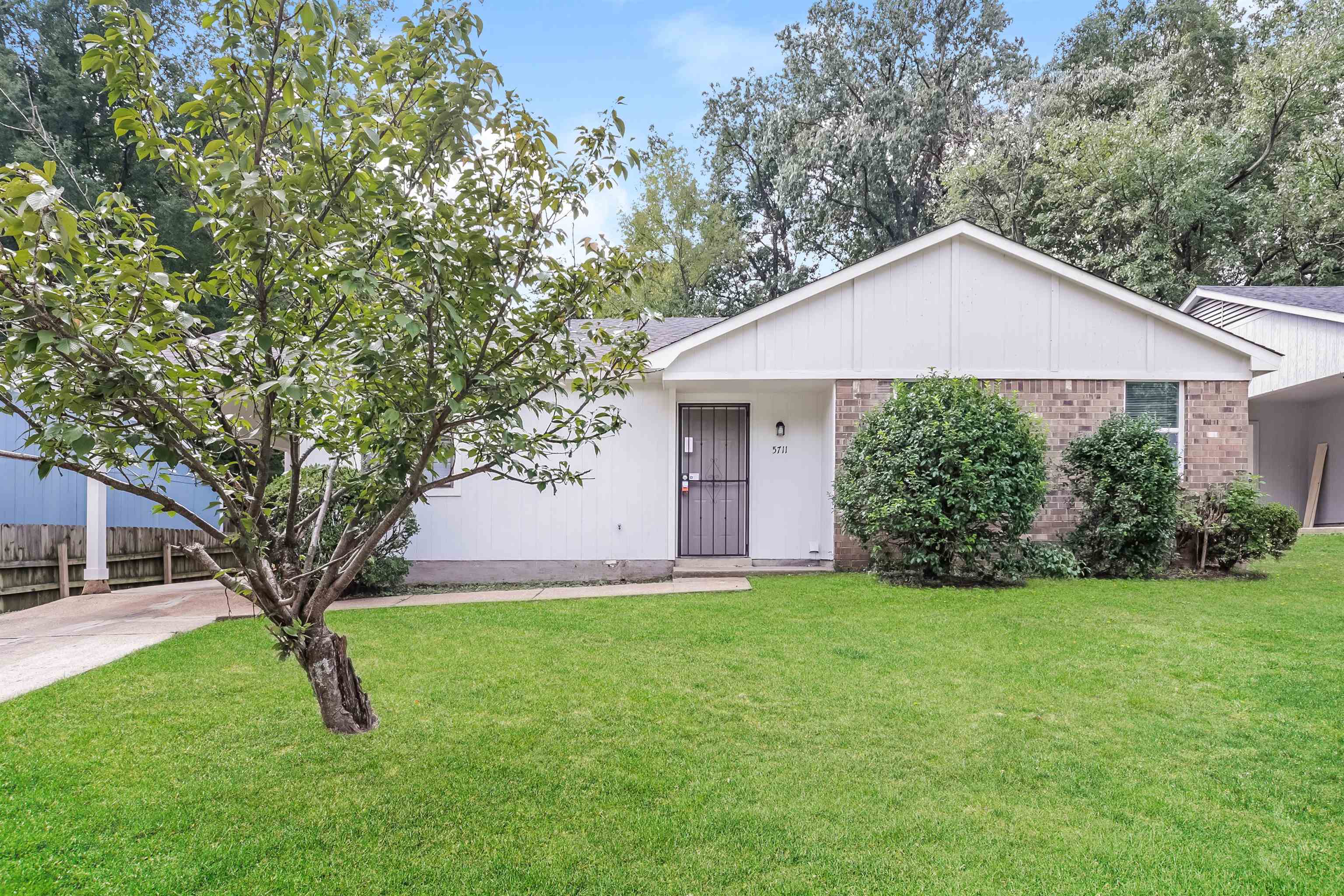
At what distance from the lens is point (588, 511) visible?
9.12 meters

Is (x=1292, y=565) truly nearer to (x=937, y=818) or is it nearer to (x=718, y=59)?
(x=937, y=818)

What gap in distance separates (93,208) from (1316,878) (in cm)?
503

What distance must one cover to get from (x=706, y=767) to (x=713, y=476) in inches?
255

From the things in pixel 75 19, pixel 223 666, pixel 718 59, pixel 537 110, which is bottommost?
pixel 223 666

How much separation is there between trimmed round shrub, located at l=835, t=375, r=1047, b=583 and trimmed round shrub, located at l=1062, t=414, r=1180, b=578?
0.79m

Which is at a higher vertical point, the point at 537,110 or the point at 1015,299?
the point at 1015,299

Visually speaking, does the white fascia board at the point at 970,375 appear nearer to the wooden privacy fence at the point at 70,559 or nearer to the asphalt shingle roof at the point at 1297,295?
the wooden privacy fence at the point at 70,559

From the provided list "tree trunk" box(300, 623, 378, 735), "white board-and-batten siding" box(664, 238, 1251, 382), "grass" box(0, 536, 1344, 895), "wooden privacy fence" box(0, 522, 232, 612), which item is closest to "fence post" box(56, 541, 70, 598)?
"wooden privacy fence" box(0, 522, 232, 612)

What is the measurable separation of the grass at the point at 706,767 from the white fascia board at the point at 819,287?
14.0ft

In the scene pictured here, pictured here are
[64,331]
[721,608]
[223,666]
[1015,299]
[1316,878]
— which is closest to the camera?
[64,331]

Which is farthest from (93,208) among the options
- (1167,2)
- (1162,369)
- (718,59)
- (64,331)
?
(1167,2)

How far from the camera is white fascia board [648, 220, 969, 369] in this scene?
29.0 ft

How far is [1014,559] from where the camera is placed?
8367 millimetres

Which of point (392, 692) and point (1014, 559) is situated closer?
point (392, 692)
